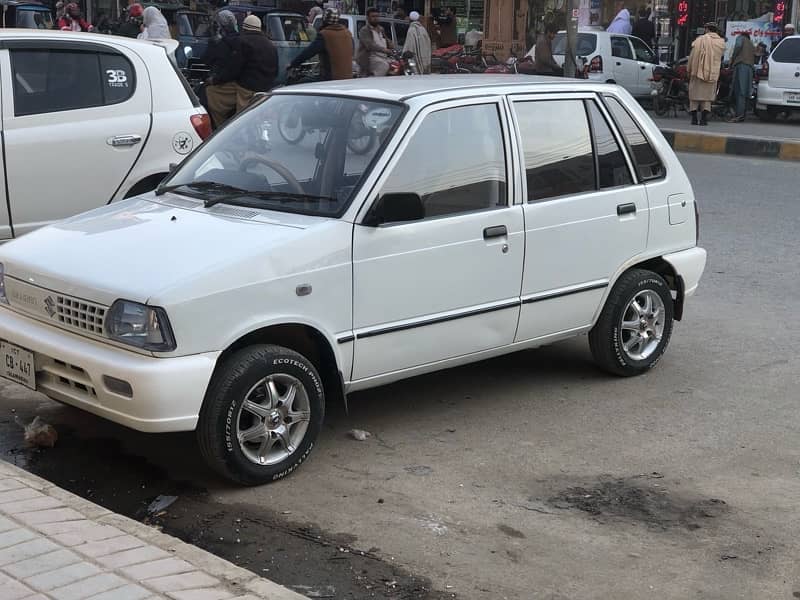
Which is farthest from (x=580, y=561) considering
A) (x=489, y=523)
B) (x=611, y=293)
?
(x=611, y=293)

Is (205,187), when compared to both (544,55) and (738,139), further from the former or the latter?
(544,55)

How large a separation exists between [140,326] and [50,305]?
571mm

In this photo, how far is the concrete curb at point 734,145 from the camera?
17312 mm

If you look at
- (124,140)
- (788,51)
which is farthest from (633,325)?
(788,51)

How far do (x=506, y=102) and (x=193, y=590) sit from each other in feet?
10.3

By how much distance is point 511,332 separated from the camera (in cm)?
578

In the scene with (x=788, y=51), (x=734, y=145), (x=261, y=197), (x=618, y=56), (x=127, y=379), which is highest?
(x=788, y=51)

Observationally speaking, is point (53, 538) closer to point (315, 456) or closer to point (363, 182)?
point (315, 456)

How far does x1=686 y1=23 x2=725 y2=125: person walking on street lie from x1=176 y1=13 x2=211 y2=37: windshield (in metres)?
11.5

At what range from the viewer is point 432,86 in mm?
5727

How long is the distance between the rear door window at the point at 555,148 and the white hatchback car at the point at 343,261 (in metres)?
0.01

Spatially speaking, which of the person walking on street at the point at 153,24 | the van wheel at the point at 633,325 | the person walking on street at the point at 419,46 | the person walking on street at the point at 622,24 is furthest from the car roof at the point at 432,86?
the person walking on street at the point at 622,24

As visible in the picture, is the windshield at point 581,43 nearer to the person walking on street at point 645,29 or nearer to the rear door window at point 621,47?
the rear door window at point 621,47

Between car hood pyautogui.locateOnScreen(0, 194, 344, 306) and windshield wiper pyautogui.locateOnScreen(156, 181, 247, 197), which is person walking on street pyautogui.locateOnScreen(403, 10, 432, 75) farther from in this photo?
car hood pyautogui.locateOnScreen(0, 194, 344, 306)
